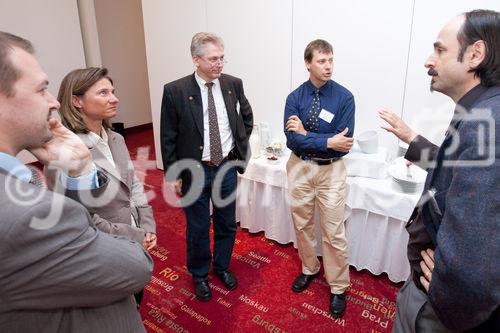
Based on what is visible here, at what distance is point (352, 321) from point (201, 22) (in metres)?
3.16

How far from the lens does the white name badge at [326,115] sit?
2.12 meters

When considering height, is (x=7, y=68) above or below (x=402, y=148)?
above

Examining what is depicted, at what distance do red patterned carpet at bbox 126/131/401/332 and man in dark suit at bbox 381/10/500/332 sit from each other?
0.97 metres

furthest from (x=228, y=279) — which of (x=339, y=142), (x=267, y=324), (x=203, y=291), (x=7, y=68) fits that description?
(x=7, y=68)

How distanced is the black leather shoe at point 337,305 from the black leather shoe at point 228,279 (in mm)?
685

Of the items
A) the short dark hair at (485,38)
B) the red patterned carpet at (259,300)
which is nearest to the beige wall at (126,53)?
the red patterned carpet at (259,300)

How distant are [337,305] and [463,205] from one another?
5.09 feet

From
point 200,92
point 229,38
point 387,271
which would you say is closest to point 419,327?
point 387,271

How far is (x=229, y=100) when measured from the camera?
7.38 feet

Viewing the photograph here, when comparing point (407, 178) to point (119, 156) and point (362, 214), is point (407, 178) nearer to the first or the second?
point (362, 214)

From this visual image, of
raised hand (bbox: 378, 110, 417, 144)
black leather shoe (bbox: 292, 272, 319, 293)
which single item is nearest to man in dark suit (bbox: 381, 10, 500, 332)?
raised hand (bbox: 378, 110, 417, 144)

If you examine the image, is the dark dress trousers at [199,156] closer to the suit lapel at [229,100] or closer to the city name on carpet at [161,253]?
the suit lapel at [229,100]

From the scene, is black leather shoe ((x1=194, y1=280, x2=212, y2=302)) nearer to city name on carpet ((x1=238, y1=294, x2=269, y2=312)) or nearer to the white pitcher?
city name on carpet ((x1=238, y1=294, x2=269, y2=312))

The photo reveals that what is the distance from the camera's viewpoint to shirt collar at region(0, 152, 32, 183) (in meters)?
0.70
